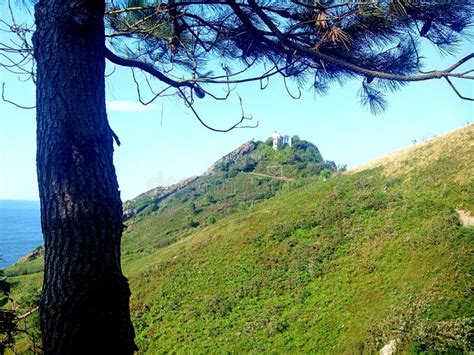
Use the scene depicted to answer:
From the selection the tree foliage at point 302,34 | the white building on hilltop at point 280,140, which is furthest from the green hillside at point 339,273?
the white building on hilltop at point 280,140

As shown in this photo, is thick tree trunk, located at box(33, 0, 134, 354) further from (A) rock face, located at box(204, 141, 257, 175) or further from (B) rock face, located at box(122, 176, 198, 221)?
(A) rock face, located at box(204, 141, 257, 175)

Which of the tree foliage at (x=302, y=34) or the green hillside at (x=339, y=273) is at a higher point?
the tree foliage at (x=302, y=34)

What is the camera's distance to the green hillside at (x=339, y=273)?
9.12m

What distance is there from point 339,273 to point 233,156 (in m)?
43.6

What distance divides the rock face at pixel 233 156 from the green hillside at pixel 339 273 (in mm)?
31516

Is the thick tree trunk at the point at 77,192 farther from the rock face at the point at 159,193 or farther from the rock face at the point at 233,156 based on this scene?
the rock face at the point at 233,156

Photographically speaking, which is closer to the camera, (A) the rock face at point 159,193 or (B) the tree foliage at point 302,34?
(B) the tree foliage at point 302,34

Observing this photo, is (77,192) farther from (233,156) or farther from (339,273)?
(233,156)

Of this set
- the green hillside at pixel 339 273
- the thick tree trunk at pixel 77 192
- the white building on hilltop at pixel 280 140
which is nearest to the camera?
the thick tree trunk at pixel 77 192

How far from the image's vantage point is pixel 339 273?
1330 cm

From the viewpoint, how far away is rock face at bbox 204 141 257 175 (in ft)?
179

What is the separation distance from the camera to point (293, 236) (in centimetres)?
1773

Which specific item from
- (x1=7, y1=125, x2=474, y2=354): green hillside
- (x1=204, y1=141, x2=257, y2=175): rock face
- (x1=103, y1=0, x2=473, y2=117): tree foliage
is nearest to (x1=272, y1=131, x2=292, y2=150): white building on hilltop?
(x1=204, y1=141, x2=257, y2=175): rock face

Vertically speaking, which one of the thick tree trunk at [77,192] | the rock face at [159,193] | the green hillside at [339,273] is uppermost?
the rock face at [159,193]
